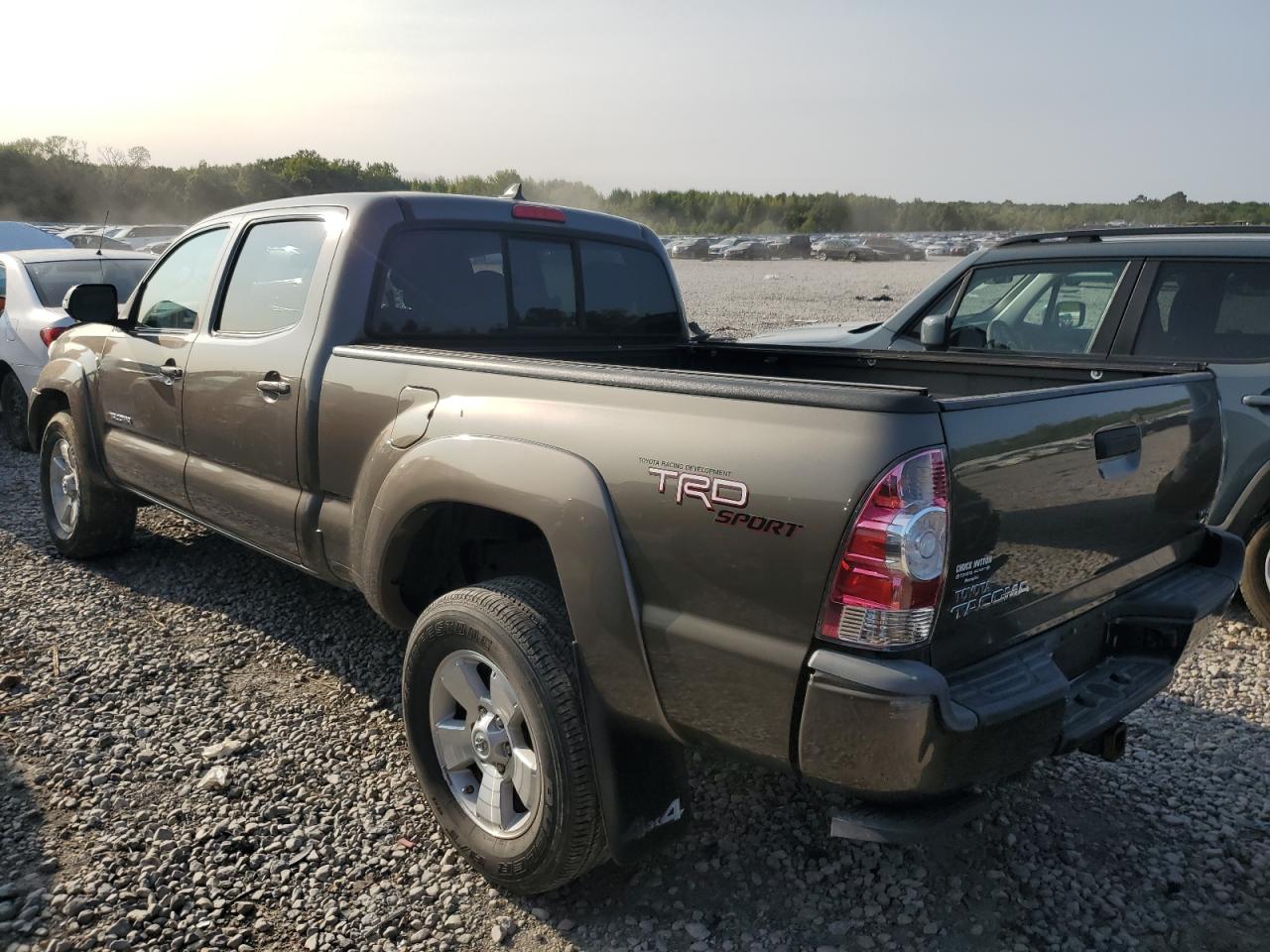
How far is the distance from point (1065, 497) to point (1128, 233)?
134 inches

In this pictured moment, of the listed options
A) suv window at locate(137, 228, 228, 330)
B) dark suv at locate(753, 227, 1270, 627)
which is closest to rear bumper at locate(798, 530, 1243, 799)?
dark suv at locate(753, 227, 1270, 627)

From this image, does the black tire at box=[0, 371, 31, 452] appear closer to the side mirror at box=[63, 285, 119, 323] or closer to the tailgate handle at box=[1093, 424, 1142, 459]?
the side mirror at box=[63, 285, 119, 323]

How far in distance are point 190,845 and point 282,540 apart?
45.8 inches

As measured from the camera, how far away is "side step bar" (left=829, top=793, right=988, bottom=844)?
6.80ft

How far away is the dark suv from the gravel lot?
0.86 metres

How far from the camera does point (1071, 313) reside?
17.0ft

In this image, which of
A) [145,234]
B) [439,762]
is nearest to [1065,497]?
[439,762]

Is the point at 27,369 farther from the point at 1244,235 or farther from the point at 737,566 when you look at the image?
the point at 1244,235

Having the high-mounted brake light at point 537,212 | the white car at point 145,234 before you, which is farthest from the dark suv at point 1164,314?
the white car at point 145,234

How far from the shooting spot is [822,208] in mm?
81625

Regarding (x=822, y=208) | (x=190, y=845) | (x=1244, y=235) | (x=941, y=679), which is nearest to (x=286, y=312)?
(x=190, y=845)

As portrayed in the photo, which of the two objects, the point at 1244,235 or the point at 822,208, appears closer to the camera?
the point at 1244,235

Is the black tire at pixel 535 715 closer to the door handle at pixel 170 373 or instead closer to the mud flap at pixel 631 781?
the mud flap at pixel 631 781

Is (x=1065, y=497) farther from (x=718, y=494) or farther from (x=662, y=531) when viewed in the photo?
(x=662, y=531)
